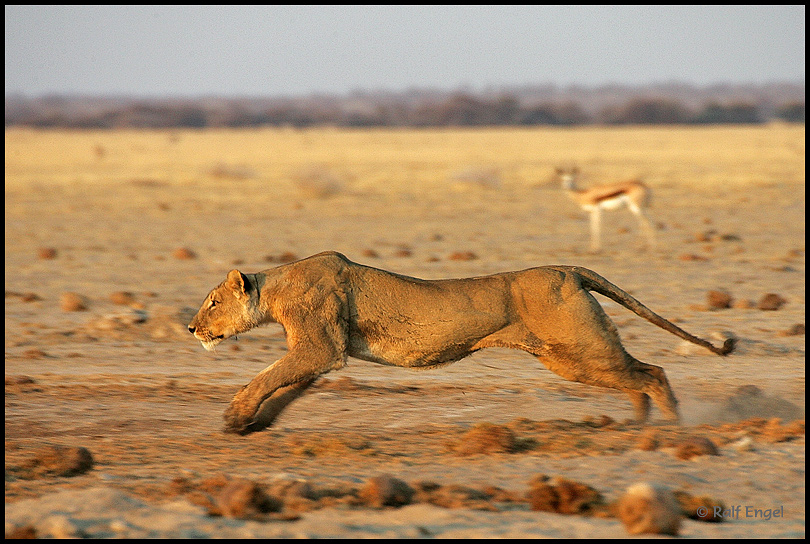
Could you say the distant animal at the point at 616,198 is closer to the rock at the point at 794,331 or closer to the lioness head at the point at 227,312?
the rock at the point at 794,331

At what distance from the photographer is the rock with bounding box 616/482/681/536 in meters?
4.70

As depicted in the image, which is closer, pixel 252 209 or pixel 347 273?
pixel 347 273

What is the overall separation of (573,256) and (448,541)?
469 inches

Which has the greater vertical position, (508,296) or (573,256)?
(508,296)

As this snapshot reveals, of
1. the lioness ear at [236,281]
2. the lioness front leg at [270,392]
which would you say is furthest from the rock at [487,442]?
the lioness ear at [236,281]

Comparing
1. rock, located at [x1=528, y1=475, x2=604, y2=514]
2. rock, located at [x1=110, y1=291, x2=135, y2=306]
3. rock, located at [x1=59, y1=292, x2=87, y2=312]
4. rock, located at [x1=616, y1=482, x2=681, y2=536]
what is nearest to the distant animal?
rock, located at [x1=110, y1=291, x2=135, y2=306]

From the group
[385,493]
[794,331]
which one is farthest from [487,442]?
[794,331]

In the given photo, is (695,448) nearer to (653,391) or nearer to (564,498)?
(653,391)

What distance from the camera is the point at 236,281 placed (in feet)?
20.9

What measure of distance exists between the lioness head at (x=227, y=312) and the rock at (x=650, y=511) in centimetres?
261

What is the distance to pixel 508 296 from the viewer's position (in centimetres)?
637

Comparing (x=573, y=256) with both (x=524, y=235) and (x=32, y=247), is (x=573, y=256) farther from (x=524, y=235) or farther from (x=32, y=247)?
(x=32, y=247)

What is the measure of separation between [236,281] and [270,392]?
68 centimetres

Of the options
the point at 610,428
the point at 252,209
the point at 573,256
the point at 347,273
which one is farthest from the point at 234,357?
the point at 252,209
